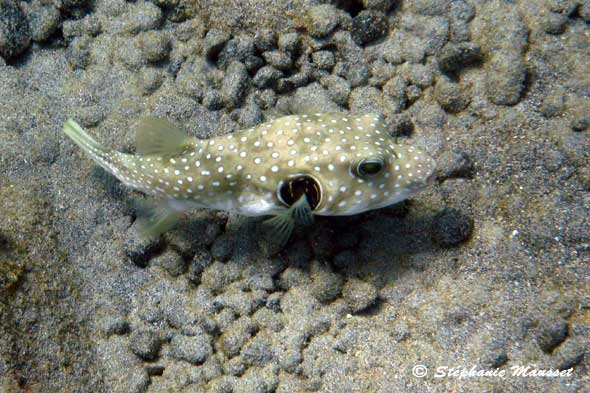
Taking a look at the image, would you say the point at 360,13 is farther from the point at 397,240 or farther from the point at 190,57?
the point at 397,240

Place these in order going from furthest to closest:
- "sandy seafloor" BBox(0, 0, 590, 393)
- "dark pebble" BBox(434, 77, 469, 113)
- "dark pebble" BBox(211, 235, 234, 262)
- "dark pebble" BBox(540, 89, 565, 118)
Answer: "dark pebble" BBox(434, 77, 469, 113) → "dark pebble" BBox(540, 89, 565, 118) → "dark pebble" BBox(211, 235, 234, 262) → "sandy seafloor" BBox(0, 0, 590, 393)

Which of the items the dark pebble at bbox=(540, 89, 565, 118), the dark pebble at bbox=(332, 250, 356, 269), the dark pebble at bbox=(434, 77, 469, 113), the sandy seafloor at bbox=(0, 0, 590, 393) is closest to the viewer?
the sandy seafloor at bbox=(0, 0, 590, 393)

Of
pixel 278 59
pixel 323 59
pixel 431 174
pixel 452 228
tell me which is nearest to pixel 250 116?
pixel 278 59

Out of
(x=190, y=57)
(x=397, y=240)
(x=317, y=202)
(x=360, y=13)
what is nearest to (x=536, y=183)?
(x=397, y=240)

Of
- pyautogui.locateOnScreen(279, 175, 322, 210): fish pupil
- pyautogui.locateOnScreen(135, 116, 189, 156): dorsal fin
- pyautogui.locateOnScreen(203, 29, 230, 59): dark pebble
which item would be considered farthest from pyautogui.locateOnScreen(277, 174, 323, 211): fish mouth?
pyautogui.locateOnScreen(203, 29, 230, 59): dark pebble

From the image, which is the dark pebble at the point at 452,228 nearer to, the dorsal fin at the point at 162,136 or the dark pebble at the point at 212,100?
the dorsal fin at the point at 162,136

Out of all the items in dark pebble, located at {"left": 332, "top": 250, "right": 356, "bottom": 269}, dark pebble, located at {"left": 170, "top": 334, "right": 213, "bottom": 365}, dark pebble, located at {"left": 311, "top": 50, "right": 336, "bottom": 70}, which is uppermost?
dark pebble, located at {"left": 311, "top": 50, "right": 336, "bottom": 70}

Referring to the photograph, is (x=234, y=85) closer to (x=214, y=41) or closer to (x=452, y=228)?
(x=214, y=41)

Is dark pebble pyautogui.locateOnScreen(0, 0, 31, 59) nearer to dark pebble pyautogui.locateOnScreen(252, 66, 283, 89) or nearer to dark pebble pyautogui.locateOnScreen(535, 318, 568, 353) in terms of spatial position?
dark pebble pyautogui.locateOnScreen(252, 66, 283, 89)

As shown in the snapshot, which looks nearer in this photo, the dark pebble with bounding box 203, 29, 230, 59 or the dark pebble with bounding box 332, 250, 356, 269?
the dark pebble with bounding box 332, 250, 356, 269
